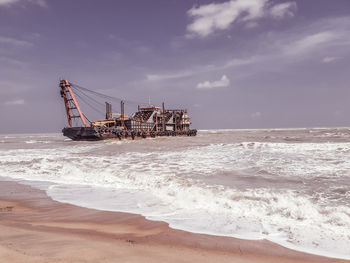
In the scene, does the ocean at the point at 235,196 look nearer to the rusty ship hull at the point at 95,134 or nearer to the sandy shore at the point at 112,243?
the sandy shore at the point at 112,243

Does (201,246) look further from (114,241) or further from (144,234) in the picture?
(114,241)

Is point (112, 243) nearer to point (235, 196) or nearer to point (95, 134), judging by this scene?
point (235, 196)

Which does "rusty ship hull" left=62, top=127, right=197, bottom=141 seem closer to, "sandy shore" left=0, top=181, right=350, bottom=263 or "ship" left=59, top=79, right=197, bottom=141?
"ship" left=59, top=79, right=197, bottom=141

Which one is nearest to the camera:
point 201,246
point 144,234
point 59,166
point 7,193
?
point 201,246

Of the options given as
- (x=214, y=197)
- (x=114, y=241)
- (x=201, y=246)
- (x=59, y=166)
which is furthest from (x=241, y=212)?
(x=59, y=166)

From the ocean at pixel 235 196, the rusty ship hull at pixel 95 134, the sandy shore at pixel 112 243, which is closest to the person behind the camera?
the sandy shore at pixel 112 243

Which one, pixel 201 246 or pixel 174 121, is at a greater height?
pixel 174 121

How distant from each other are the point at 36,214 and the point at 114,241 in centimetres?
252

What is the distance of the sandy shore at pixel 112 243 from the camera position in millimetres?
2654

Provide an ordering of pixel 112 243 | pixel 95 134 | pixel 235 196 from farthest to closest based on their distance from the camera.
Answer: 1. pixel 95 134
2. pixel 235 196
3. pixel 112 243

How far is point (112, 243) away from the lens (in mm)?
3150

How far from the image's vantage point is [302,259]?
9.55 feet

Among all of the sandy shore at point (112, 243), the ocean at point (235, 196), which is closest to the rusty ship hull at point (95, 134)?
the ocean at point (235, 196)

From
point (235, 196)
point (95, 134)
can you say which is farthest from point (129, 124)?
point (235, 196)
